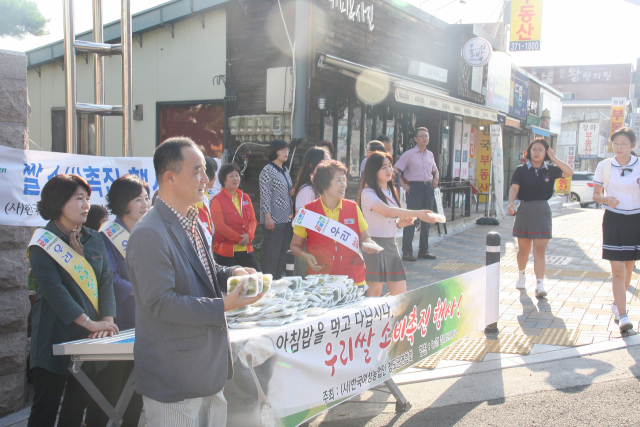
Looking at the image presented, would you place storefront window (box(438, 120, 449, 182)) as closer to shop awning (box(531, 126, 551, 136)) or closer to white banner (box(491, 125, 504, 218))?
white banner (box(491, 125, 504, 218))

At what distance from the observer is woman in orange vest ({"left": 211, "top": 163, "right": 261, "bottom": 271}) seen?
220 inches

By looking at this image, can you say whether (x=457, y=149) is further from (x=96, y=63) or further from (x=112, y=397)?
(x=112, y=397)

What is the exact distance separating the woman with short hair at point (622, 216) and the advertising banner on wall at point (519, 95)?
50.7 feet

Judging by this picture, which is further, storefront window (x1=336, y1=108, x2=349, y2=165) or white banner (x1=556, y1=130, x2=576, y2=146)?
white banner (x1=556, y1=130, x2=576, y2=146)

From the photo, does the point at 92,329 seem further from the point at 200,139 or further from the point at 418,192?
the point at 200,139

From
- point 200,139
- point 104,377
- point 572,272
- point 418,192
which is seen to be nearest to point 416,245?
point 418,192

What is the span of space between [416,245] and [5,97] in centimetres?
836

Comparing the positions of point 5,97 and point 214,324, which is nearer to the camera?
point 214,324

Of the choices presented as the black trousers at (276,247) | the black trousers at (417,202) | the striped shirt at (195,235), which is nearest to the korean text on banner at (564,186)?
the black trousers at (417,202)

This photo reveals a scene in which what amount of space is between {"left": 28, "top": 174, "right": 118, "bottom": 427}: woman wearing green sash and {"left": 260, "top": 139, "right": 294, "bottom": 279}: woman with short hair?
10.7 ft

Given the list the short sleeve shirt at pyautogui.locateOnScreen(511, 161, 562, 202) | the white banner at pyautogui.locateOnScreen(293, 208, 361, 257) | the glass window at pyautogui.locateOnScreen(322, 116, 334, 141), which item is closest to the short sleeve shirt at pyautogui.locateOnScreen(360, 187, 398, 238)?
the white banner at pyautogui.locateOnScreen(293, 208, 361, 257)

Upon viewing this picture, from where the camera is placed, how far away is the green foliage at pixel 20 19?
14.7 m

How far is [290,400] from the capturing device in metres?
2.72

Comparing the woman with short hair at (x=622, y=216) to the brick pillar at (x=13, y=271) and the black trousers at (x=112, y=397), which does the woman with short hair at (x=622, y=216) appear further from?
the brick pillar at (x=13, y=271)
